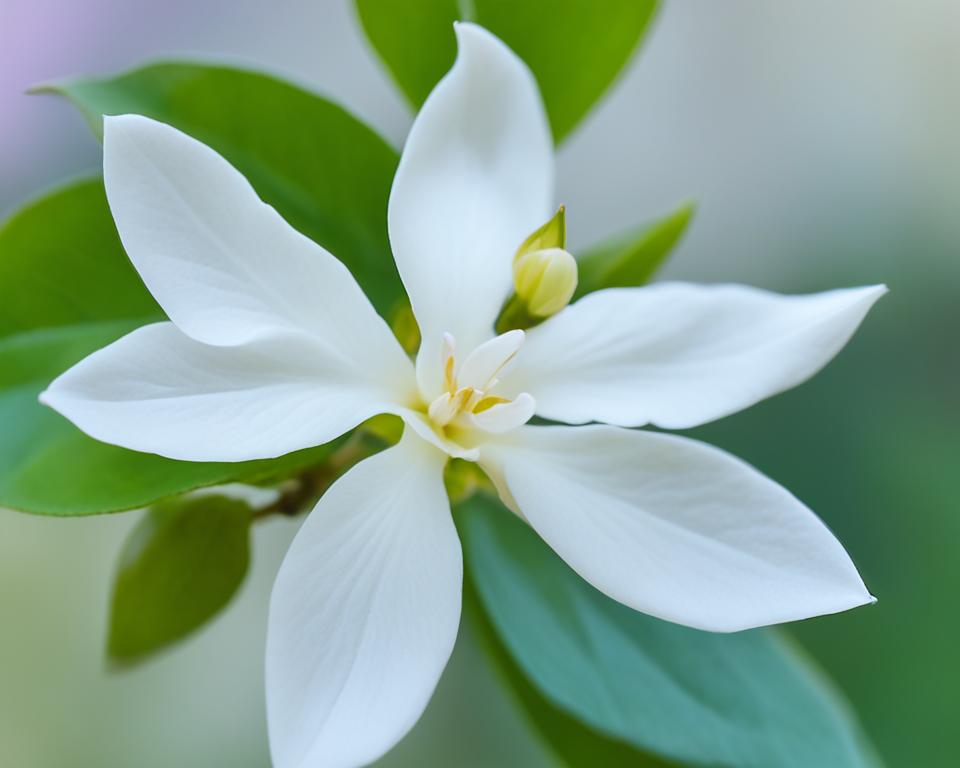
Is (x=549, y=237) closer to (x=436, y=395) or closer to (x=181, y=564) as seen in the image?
(x=436, y=395)

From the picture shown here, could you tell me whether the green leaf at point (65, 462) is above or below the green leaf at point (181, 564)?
above

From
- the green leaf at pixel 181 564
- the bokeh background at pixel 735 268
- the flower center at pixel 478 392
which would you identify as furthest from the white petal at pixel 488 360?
the bokeh background at pixel 735 268

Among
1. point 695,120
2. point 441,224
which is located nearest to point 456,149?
point 441,224

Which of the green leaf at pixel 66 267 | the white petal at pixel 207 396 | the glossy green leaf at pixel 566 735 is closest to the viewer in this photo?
the white petal at pixel 207 396

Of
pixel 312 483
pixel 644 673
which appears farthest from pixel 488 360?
pixel 644 673

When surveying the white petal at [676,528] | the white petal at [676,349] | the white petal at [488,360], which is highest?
the white petal at [488,360]

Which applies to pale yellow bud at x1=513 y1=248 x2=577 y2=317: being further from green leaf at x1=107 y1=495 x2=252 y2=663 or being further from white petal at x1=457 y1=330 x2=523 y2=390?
green leaf at x1=107 y1=495 x2=252 y2=663

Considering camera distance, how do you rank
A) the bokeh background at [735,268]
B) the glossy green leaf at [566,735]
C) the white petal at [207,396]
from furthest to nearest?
the bokeh background at [735,268], the glossy green leaf at [566,735], the white petal at [207,396]

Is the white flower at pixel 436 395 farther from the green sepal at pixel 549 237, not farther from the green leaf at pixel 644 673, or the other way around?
the green leaf at pixel 644 673
